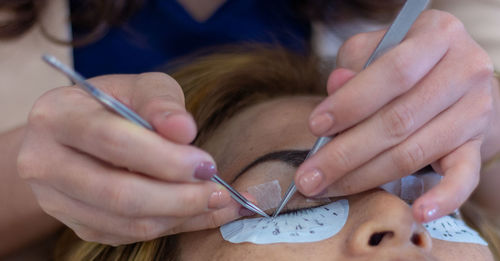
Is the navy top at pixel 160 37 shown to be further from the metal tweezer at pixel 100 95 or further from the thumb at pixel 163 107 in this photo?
the metal tweezer at pixel 100 95

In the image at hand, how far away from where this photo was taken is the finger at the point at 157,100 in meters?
0.51

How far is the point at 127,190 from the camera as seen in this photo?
533 millimetres

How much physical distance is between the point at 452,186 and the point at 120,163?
0.44 m

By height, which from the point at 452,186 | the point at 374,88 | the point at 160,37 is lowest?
the point at 160,37

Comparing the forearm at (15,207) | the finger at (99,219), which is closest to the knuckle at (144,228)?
the finger at (99,219)

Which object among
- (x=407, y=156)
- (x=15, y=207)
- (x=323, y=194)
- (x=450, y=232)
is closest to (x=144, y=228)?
(x=323, y=194)

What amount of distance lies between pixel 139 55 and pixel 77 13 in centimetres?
19

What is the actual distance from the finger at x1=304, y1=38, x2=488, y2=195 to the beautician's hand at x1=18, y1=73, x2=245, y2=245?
0.17 meters

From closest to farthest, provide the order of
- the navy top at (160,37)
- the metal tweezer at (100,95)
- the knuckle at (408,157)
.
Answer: the metal tweezer at (100,95), the knuckle at (408,157), the navy top at (160,37)

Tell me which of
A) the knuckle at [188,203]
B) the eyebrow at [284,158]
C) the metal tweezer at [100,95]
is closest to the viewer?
the metal tweezer at [100,95]

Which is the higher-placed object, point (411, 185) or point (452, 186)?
point (452, 186)

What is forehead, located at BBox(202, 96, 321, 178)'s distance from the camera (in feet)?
2.61

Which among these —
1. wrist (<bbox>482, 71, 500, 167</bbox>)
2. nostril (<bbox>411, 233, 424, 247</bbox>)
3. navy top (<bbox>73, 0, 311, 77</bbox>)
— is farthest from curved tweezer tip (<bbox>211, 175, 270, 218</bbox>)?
navy top (<bbox>73, 0, 311, 77</bbox>)

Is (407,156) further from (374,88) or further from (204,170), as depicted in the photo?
(204,170)
